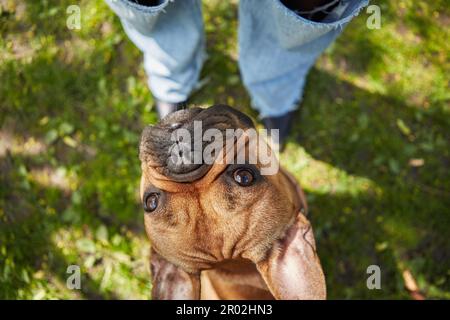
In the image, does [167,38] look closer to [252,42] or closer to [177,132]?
[252,42]

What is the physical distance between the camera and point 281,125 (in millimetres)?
3574

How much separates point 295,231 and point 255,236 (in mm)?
229

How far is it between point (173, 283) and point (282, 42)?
141cm

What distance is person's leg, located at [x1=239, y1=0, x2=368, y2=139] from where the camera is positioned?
6.99ft

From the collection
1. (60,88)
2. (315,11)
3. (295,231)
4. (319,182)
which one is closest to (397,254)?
(319,182)

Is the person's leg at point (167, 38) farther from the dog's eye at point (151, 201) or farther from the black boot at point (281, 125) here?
the dog's eye at point (151, 201)

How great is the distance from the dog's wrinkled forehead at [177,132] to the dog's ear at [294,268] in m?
0.51

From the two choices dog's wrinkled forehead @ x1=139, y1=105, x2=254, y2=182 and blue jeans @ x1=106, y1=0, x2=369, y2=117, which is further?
blue jeans @ x1=106, y1=0, x2=369, y2=117
